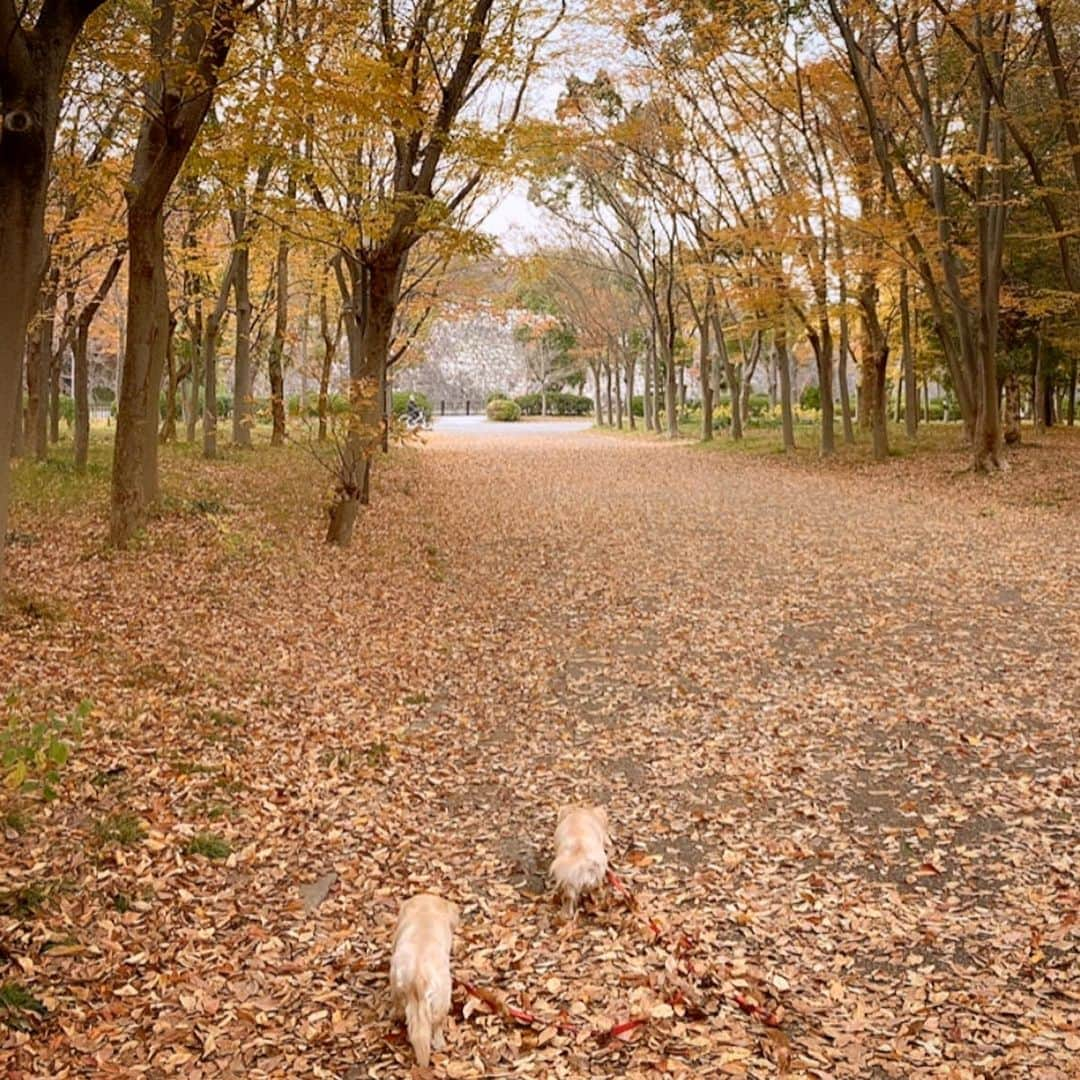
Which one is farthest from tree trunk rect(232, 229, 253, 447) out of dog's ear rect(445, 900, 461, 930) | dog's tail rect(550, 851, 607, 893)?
dog's ear rect(445, 900, 461, 930)

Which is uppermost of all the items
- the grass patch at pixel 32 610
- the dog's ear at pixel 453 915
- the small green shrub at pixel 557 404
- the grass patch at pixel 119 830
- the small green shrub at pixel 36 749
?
the small green shrub at pixel 557 404

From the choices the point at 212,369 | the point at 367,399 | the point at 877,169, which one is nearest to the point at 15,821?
the point at 367,399

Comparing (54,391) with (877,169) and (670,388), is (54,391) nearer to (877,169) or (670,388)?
(877,169)

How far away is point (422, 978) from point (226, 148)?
7729 mm

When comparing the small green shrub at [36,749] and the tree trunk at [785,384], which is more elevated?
the tree trunk at [785,384]

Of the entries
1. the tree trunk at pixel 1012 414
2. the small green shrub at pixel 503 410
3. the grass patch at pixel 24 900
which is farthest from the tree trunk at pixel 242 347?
the small green shrub at pixel 503 410

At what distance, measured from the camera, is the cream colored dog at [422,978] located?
2711 millimetres

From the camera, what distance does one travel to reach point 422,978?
276 centimetres

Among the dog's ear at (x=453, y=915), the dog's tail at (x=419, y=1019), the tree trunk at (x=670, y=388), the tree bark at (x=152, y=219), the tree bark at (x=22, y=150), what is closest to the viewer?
the dog's tail at (x=419, y=1019)

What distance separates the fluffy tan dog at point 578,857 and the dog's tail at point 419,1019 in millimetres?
837

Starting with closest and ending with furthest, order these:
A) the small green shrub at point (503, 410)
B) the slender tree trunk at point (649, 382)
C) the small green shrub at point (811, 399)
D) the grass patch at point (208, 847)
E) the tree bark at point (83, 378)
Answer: the grass patch at point (208, 847) < the tree bark at point (83, 378) < the slender tree trunk at point (649, 382) < the small green shrub at point (811, 399) < the small green shrub at point (503, 410)

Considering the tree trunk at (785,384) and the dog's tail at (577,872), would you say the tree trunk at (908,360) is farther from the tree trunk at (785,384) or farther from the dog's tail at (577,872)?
the dog's tail at (577,872)

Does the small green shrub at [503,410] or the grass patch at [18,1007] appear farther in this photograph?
the small green shrub at [503,410]

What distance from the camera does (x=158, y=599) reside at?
6754 mm
